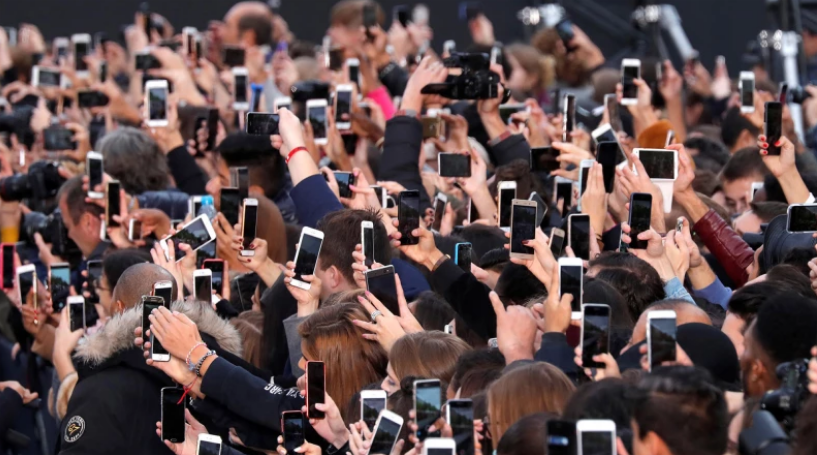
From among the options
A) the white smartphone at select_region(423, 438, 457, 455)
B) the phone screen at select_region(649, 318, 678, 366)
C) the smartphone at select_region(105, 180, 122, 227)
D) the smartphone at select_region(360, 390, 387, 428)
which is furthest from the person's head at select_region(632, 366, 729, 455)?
the smartphone at select_region(105, 180, 122, 227)

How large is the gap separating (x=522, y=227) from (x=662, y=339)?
116 centimetres

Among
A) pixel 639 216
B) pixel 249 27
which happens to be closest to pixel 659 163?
pixel 639 216

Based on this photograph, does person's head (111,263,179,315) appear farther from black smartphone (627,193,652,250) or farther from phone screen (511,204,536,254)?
black smartphone (627,193,652,250)

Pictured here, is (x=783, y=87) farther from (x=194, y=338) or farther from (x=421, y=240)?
(x=194, y=338)

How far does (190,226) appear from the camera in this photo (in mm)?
4973

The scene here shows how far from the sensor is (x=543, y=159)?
533cm

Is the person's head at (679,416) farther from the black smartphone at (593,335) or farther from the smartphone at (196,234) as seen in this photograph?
the smartphone at (196,234)

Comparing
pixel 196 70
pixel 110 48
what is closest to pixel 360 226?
pixel 196 70

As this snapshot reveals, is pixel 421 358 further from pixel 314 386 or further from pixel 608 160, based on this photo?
pixel 608 160

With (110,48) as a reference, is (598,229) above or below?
below

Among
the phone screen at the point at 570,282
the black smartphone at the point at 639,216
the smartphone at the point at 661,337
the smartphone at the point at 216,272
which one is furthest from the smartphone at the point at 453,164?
the smartphone at the point at 661,337

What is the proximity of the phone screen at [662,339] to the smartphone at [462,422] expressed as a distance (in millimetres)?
443

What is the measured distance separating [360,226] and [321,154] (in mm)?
2086

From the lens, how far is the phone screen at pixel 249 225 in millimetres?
4957
